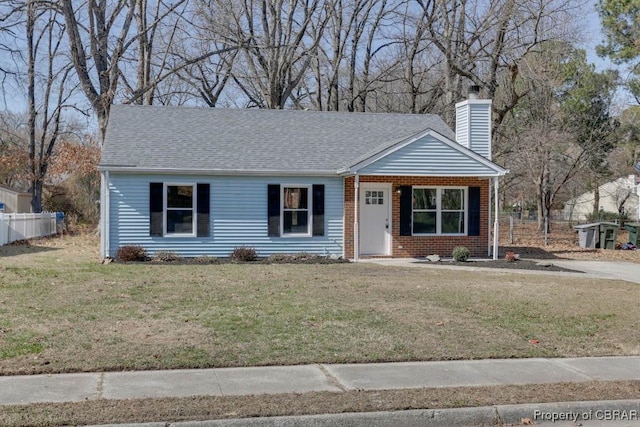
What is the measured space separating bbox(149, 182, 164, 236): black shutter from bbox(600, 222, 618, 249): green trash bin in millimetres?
17874

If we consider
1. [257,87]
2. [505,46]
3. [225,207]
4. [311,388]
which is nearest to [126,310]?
[311,388]

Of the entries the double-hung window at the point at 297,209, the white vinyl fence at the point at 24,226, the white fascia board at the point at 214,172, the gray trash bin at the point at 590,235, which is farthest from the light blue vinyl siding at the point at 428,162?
the white vinyl fence at the point at 24,226

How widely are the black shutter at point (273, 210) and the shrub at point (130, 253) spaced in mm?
3798

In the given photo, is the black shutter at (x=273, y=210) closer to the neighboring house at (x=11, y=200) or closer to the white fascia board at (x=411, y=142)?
the white fascia board at (x=411, y=142)

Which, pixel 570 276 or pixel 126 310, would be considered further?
pixel 570 276

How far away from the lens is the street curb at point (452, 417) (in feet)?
19.7

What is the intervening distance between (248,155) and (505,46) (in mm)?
16858

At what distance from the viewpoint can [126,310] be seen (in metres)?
11.0

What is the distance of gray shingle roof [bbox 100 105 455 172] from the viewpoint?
20.7 meters

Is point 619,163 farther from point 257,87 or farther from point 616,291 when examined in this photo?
point 616,291

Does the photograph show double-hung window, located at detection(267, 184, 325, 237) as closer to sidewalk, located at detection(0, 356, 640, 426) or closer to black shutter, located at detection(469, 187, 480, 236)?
black shutter, located at detection(469, 187, 480, 236)

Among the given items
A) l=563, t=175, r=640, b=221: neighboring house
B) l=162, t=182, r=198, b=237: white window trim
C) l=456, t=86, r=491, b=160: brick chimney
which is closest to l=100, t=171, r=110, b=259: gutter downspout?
l=162, t=182, r=198, b=237: white window trim

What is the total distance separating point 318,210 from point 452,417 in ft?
49.6

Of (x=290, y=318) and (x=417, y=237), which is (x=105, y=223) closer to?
Answer: (x=417, y=237)
